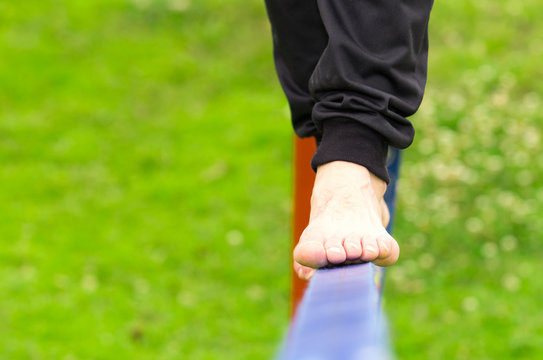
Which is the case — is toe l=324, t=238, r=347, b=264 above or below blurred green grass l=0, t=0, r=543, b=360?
below

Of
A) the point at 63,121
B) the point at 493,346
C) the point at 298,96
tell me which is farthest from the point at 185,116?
the point at 298,96

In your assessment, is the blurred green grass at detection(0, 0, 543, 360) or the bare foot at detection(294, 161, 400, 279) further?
the blurred green grass at detection(0, 0, 543, 360)

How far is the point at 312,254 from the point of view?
1.01 metres

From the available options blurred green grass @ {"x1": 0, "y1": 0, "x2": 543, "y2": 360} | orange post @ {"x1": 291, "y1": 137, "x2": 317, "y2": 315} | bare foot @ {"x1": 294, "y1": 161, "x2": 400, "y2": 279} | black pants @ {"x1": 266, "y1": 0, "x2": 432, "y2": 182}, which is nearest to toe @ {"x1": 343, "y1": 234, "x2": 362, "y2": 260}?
bare foot @ {"x1": 294, "y1": 161, "x2": 400, "y2": 279}

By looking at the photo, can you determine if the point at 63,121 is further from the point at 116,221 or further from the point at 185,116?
the point at 116,221

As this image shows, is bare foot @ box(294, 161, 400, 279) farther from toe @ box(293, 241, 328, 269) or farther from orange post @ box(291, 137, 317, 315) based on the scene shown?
orange post @ box(291, 137, 317, 315)

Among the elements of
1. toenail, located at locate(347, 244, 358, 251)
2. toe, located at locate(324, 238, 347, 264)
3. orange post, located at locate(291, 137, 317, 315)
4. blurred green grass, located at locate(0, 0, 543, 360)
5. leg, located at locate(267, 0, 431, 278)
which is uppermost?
blurred green grass, located at locate(0, 0, 543, 360)

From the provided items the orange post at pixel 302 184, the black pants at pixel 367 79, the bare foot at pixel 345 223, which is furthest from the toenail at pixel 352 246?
the orange post at pixel 302 184

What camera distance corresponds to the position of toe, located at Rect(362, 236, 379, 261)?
100 cm

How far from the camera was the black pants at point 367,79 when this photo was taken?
3.54ft

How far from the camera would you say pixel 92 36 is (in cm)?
401

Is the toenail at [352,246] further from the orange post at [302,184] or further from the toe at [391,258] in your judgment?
the orange post at [302,184]

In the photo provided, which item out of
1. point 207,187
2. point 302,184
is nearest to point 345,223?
point 302,184

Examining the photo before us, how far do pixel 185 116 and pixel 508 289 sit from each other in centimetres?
176
